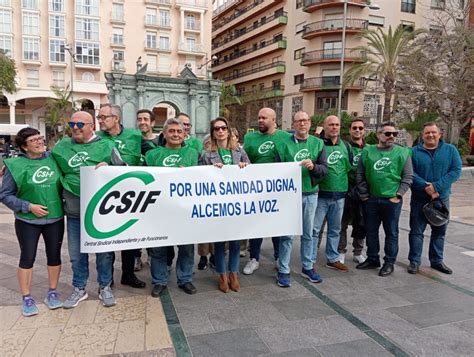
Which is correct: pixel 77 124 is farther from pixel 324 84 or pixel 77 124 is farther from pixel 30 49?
pixel 30 49

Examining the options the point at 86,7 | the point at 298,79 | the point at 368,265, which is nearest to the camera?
the point at 368,265

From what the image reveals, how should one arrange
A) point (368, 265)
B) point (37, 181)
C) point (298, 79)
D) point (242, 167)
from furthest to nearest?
point (298, 79) < point (368, 265) < point (242, 167) < point (37, 181)

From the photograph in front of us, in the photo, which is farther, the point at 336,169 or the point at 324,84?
the point at 324,84

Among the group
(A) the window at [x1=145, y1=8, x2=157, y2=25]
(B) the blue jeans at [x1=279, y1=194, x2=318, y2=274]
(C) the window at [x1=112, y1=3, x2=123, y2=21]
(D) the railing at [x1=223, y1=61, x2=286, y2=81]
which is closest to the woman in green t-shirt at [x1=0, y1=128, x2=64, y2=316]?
(B) the blue jeans at [x1=279, y1=194, x2=318, y2=274]

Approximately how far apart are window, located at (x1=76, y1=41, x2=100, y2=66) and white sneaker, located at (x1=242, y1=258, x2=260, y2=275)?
4434 centimetres

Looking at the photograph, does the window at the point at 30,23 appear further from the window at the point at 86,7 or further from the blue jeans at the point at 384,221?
the blue jeans at the point at 384,221

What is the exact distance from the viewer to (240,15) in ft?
176

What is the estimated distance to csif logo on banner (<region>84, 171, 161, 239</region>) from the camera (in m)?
3.59

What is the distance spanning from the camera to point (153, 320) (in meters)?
3.50

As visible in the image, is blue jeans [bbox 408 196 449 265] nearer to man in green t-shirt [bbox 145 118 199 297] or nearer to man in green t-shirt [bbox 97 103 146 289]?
man in green t-shirt [bbox 145 118 199 297]

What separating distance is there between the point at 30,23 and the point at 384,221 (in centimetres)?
4846

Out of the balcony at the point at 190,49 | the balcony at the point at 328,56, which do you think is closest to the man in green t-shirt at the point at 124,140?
the balcony at the point at 328,56

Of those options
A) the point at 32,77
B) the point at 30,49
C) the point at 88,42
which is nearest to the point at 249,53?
the point at 88,42

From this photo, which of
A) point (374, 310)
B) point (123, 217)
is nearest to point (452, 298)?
point (374, 310)
